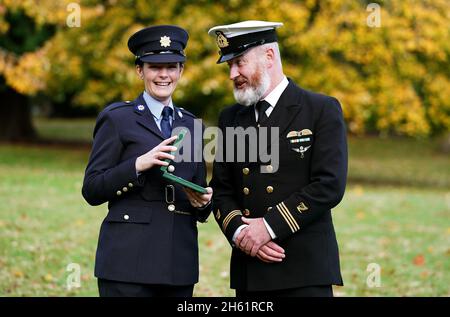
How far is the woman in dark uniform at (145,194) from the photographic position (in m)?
3.97

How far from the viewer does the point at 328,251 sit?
4.11 meters

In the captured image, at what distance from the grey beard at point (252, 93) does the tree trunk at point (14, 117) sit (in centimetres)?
2022

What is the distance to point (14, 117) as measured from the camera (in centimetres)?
2494

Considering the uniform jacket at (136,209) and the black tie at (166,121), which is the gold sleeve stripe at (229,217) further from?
the black tie at (166,121)

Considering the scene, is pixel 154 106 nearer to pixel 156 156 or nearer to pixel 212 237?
pixel 156 156

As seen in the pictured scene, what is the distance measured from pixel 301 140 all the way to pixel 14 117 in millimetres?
22198

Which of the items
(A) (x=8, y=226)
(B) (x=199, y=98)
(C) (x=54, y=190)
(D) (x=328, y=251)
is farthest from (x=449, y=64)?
(D) (x=328, y=251)

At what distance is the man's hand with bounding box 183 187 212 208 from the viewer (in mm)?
3971

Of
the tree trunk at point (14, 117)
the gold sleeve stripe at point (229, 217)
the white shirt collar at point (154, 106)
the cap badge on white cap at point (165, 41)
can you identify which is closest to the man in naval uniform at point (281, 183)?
the gold sleeve stripe at point (229, 217)

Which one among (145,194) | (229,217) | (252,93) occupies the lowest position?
(229,217)

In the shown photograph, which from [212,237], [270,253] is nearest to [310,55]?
[212,237]

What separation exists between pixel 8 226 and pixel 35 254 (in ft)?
5.06

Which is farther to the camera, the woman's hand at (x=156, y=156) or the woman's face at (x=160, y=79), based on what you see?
the woman's face at (x=160, y=79)
